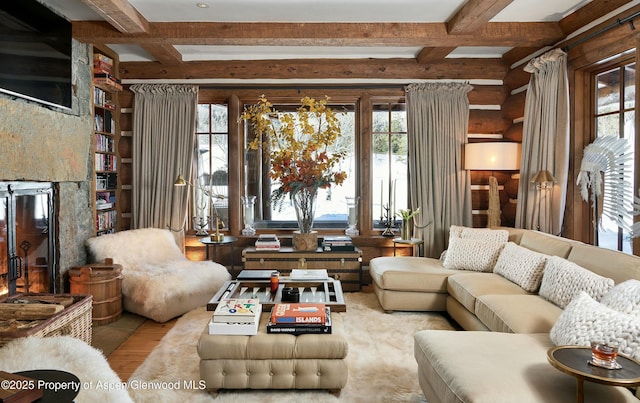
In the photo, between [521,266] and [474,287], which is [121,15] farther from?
[521,266]

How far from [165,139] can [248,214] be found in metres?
1.27

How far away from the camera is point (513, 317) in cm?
282

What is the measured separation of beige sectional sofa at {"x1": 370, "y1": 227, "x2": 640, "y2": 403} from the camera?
6.25ft

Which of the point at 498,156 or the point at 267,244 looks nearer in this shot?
the point at 498,156

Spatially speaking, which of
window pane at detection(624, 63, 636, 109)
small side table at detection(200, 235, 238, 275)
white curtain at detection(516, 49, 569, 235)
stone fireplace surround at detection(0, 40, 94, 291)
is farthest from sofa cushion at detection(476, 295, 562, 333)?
stone fireplace surround at detection(0, 40, 94, 291)

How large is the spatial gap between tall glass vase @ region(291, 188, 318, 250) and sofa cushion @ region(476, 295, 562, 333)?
Answer: 2111 mm

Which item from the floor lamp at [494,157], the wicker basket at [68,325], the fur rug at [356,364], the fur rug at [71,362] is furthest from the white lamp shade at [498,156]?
the fur rug at [71,362]

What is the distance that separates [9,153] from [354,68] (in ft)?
11.4

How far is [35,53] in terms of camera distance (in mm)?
3625

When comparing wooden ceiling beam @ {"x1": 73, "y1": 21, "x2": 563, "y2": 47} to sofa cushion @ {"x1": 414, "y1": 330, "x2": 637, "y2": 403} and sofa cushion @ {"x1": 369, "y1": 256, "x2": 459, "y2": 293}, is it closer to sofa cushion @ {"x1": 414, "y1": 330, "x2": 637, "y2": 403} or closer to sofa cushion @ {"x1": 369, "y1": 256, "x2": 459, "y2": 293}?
sofa cushion @ {"x1": 369, "y1": 256, "x2": 459, "y2": 293}

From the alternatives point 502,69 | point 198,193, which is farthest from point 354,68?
point 198,193

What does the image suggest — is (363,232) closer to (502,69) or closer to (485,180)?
(485,180)

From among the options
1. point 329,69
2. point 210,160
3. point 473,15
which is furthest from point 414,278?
point 210,160

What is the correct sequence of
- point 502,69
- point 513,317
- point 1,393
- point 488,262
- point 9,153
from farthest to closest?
point 502,69
point 488,262
point 9,153
point 513,317
point 1,393
